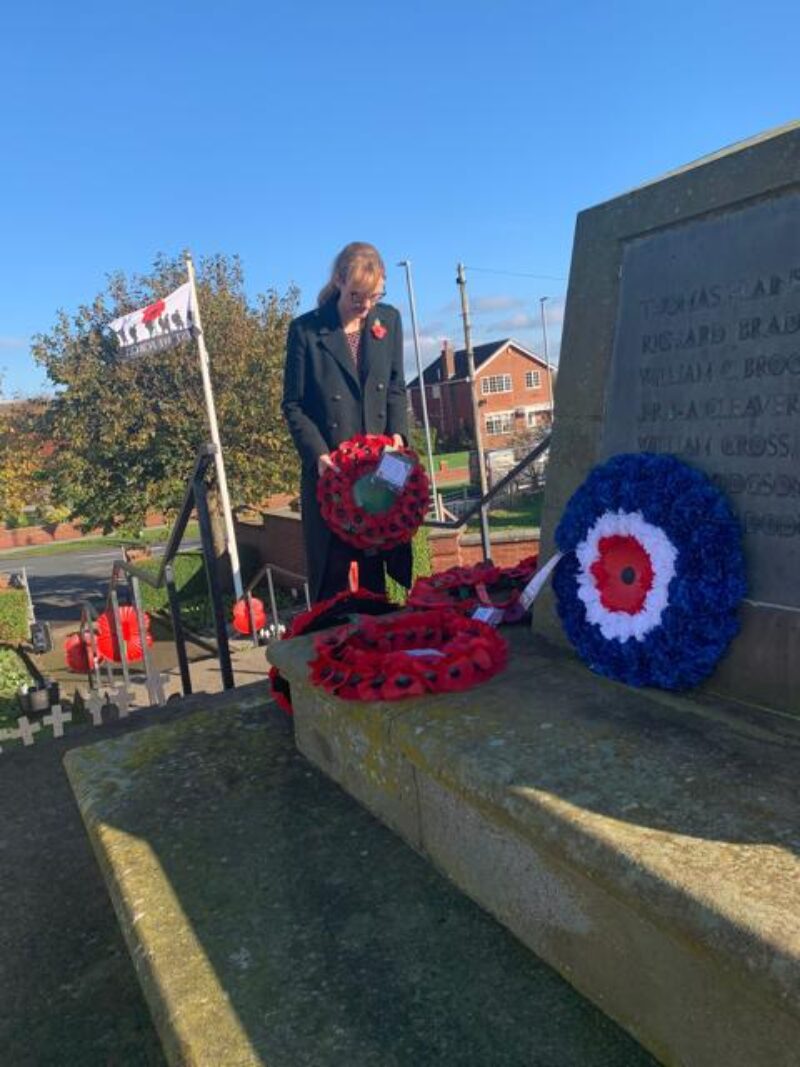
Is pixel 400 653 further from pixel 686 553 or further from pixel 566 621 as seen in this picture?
pixel 686 553

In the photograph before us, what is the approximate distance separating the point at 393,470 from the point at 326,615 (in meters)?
0.68

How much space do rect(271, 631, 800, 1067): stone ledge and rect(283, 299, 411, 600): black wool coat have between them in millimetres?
1437

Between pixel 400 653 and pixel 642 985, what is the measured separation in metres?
1.15

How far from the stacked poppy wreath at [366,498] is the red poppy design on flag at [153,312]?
10.9 meters

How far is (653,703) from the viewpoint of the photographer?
7.09ft

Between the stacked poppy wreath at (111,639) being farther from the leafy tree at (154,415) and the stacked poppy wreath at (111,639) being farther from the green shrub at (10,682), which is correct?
the leafy tree at (154,415)

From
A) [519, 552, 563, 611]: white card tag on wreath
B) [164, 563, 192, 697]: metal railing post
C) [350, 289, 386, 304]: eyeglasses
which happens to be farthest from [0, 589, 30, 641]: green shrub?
[519, 552, 563, 611]: white card tag on wreath

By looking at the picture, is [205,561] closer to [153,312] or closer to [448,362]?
[153,312]

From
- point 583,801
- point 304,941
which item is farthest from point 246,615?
point 583,801

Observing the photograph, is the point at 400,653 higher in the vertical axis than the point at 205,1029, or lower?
higher

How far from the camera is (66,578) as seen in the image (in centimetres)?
2908

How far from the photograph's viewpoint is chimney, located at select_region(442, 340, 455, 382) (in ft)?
178

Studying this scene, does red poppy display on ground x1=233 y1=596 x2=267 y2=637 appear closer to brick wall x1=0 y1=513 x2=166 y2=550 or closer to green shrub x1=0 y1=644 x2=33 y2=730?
green shrub x1=0 y1=644 x2=33 y2=730

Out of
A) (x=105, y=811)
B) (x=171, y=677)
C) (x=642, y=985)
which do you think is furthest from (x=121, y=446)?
(x=642, y=985)
